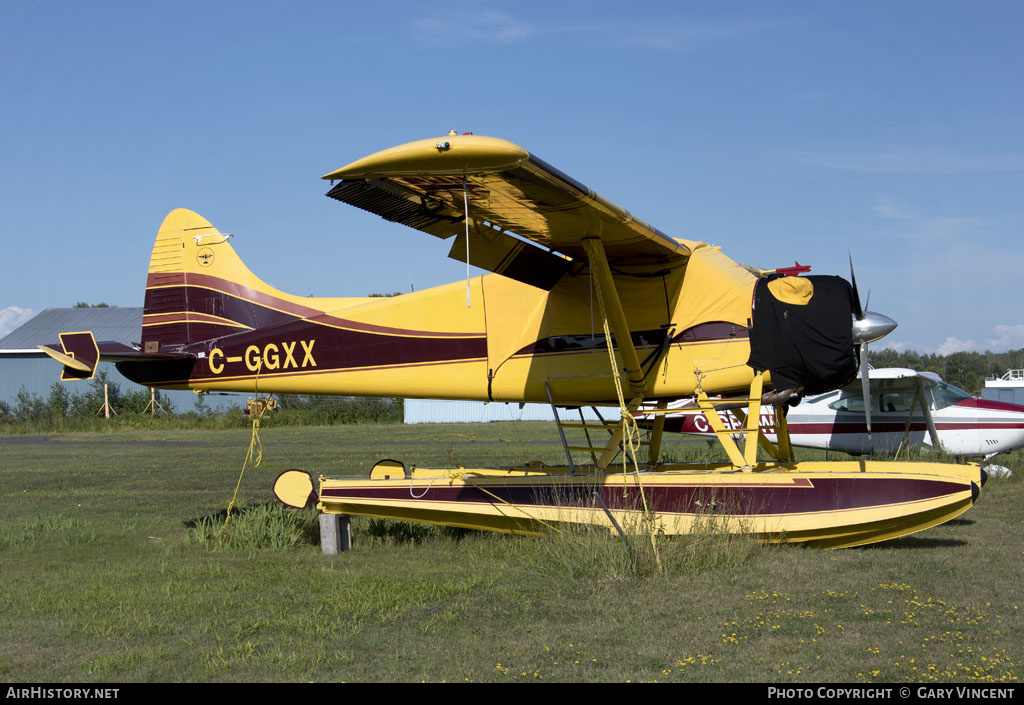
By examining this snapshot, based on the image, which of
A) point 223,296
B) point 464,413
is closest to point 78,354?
point 223,296

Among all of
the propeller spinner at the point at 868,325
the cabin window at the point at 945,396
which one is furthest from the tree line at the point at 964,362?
the propeller spinner at the point at 868,325

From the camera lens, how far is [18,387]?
46.5 metres

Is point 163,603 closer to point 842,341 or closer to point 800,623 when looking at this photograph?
point 800,623

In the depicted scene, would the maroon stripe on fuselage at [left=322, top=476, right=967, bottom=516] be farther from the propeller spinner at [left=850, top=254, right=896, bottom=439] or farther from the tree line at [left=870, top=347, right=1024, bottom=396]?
the tree line at [left=870, top=347, right=1024, bottom=396]

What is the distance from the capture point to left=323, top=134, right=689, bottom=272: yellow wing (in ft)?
17.4

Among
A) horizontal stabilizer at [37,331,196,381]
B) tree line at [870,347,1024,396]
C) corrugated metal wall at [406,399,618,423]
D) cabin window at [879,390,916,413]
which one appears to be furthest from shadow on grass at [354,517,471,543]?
tree line at [870,347,1024,396]

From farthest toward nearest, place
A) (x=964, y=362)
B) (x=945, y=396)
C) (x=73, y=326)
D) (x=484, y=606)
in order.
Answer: (x=964, y=362) → (x=73, y=326) → (x=945, y=396) → (x=484, y=606)

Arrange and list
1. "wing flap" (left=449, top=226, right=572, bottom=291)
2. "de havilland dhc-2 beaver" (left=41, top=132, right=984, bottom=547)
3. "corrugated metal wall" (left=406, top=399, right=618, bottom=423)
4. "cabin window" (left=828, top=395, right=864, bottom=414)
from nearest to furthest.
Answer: "de havilland dhc-2 beaver" (left=41, top=132, right=984, bottom=547) < "wing flap" (left=449, top=226, right=572, bottom=291) < "cabin window" (left=828, top=395, right=864, bottom=414) < "corrugated metal wall" (left=406, top=399, right=618, bottom=423)

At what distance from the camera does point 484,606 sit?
6.02 meters

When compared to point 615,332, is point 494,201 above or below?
above

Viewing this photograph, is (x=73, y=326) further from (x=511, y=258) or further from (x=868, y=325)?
(x=868, y=325)

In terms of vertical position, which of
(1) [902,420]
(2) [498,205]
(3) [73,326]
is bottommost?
(1) [902,420]

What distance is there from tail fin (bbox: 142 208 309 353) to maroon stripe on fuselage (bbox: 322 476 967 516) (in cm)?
400

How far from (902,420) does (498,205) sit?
1181 centimetres
